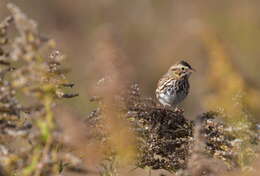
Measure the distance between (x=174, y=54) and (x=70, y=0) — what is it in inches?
160

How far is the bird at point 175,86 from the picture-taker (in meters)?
8.18

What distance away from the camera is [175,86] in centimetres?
834

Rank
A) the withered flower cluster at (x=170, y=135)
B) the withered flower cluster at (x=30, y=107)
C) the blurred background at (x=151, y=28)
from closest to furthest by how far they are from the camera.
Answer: the withered flower cluster at (x=30, y=107), the withered flower cluster at (x=170, y=135), the blurred background at (x=151, y=28)

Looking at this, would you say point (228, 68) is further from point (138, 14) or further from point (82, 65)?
point (138, 14)

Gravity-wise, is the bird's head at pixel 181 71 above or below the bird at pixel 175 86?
above

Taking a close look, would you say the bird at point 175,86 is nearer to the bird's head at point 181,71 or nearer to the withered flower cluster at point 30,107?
the bird's head at point 181,71

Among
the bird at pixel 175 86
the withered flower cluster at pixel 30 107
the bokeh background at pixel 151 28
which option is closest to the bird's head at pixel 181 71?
the bird at pixel 175 86

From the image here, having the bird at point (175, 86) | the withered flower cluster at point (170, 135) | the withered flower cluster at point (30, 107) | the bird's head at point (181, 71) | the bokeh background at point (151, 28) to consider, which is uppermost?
the bokeh background at point (151, 28)

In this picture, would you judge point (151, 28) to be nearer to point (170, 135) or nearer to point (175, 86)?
point (175, 86)

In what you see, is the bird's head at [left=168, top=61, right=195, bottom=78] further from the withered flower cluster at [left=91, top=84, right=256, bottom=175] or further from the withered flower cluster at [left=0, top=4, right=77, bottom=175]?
the withered flower cluster at [left=0, top=4, right=77, bottom=175]

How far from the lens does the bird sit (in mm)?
8180

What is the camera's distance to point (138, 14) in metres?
18.9

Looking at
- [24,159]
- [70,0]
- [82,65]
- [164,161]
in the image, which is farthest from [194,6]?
[24,159]

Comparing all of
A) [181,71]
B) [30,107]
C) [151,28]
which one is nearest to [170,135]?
[30,107]
